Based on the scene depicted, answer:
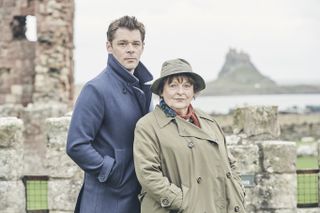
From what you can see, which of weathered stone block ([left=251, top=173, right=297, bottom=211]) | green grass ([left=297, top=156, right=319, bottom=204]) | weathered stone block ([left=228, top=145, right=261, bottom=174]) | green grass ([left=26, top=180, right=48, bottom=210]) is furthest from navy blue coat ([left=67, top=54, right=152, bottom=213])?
green grass ([left=26, top=180, right=48, bottom=210])

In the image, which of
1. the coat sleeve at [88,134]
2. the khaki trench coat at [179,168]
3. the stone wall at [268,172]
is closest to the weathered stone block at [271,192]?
the stone wall at [268,172]

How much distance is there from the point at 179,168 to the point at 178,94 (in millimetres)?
533

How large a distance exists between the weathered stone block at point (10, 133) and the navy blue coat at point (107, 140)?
8.01 feet

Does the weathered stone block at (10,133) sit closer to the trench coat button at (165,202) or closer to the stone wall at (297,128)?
the trench coat button at (165,202)

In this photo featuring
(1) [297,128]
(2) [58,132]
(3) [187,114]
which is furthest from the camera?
(1) [297,128]

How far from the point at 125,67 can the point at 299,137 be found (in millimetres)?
21996

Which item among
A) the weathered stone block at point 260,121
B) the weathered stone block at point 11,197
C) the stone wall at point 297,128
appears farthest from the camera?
the stone wall at point 297,128

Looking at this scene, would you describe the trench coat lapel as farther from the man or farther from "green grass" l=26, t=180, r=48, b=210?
"green grass" l=26, t=180, r=48, b=210

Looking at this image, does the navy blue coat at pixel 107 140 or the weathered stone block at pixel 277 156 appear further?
the weathered stone block at pixel 277 156

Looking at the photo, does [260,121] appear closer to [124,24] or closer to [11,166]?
[11,166]

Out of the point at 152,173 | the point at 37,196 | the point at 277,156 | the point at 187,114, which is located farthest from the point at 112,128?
the point at 37,196

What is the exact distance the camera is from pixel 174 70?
486cm

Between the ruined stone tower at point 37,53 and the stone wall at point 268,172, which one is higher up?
the ruined stone tower at point 37,53

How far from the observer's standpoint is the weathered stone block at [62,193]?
743 cm
